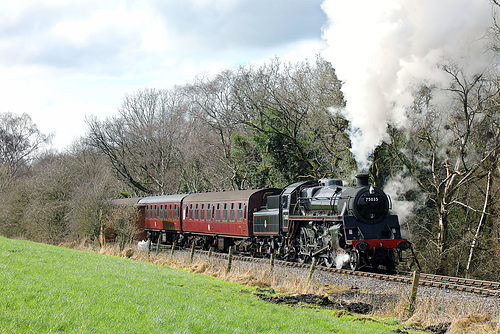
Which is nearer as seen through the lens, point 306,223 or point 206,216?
point 306,223

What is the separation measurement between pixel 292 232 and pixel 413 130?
8120mm

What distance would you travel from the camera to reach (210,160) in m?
38.1

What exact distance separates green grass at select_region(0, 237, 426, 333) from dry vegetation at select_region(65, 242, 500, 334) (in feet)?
2.41

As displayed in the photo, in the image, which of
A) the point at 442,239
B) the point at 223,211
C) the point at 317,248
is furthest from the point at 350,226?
the point at 223,211

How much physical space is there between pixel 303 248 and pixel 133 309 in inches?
409

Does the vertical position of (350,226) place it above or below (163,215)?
below

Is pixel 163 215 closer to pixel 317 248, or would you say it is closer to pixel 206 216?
pixel 206 216

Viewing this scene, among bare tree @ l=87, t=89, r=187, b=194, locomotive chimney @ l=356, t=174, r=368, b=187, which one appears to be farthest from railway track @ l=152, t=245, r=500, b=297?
bare tree @ l=87, t=89, r=187, b=194

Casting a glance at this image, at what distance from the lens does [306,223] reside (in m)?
17.3

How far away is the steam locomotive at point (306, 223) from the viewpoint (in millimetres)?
15039

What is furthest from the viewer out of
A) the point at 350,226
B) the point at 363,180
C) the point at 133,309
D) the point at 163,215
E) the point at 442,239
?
the point at 163,215

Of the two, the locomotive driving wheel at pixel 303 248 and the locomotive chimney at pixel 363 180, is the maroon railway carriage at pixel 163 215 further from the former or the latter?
the locomotive chimney at pixel 363 180

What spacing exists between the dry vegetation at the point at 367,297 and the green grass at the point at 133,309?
74 cm

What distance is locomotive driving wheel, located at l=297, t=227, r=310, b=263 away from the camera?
17414mm
